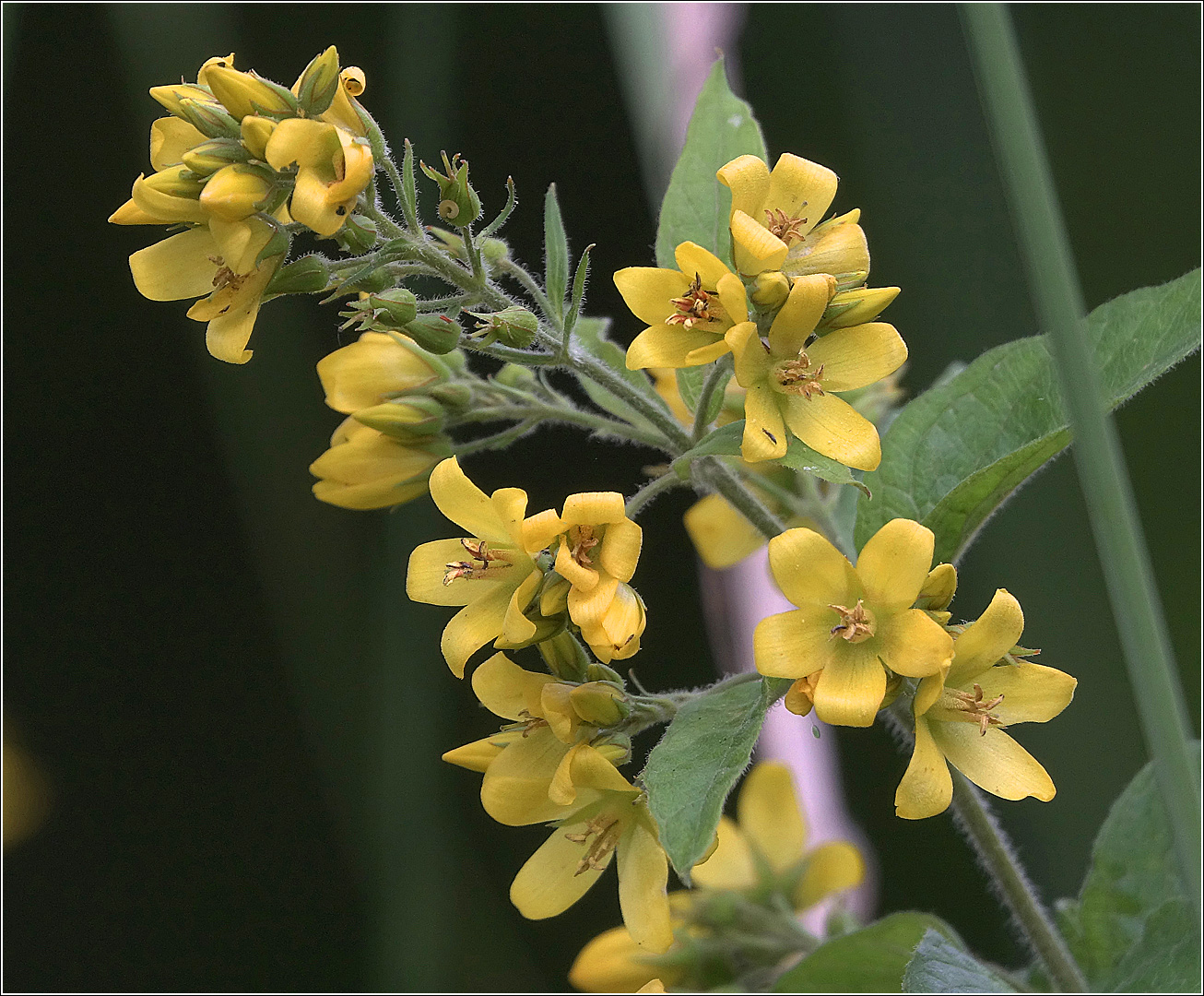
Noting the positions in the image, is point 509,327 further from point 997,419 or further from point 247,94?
point 997,419

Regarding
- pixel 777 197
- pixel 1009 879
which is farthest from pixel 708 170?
pixel 1009 879

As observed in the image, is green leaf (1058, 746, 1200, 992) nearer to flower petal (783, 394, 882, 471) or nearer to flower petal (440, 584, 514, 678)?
flower petal (783, 394, 882, 471)

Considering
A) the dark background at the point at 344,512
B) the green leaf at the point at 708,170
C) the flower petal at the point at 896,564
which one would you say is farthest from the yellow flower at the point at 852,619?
the dark background at the point at 344,512

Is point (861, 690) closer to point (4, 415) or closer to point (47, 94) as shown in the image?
point (4, 415)

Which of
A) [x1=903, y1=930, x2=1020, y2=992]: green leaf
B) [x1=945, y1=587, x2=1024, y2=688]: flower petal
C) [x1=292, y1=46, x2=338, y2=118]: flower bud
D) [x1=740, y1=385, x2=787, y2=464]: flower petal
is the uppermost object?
[x1=292, y1=46, x2=338, y2=118]: flower bud

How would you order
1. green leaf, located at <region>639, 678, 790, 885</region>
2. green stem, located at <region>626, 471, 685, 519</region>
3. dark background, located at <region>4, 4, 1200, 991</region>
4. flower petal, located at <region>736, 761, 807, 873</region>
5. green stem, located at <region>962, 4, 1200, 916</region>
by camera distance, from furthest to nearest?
→ dark background, located at <region>4, 4, 1200, 991</region>
flower petal, located at <region>736, 761, 807, 873</region>
green stem, located at <region>626, 471, 685, 519</region>
green leaf, located at <region>639, 678, 790, 885</region>
green stem, located at <region>962, 4, 1200, 916</region>

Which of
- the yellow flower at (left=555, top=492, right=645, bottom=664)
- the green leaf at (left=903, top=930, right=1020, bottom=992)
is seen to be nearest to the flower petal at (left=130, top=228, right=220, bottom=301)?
the yellow flower at (left=555, top=492, right=645, bottom=664)

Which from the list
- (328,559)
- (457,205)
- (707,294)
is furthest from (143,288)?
(328,559)
